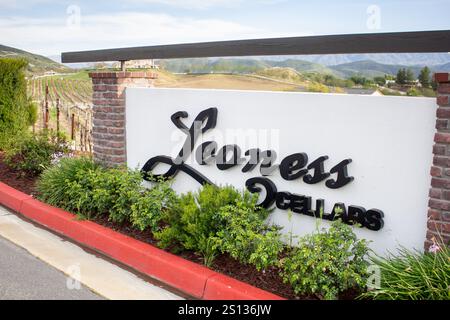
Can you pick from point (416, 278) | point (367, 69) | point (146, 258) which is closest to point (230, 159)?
point (146, 258)

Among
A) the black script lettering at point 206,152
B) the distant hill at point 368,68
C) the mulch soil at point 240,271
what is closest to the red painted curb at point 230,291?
the mulch soil at point 240,271

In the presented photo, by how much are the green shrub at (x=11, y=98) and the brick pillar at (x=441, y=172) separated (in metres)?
9.18

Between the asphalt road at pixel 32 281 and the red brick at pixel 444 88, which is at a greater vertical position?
the red brick at pixel 444 88

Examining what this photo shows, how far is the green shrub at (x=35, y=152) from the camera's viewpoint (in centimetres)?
840

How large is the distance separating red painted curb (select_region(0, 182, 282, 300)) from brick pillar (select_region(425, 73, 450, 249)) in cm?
148

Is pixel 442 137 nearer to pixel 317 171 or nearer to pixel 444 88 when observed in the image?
Result: pixel 444 88

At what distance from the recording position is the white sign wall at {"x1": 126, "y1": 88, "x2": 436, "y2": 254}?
4449 millimetres

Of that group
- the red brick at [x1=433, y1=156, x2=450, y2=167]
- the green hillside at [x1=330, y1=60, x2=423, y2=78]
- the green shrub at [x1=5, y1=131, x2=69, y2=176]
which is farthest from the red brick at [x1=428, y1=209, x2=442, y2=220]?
the green shrub at [x1=5, y1=131, x2=69, y2=176]

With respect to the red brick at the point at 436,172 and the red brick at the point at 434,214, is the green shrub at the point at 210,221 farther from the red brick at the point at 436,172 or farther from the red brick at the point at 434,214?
the red brick at the point at 436,172

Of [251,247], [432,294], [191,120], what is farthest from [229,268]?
[191,120]

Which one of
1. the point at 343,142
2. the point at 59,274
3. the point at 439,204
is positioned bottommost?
the point at 59,274

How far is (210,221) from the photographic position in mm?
4996

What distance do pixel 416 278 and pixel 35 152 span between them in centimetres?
675
